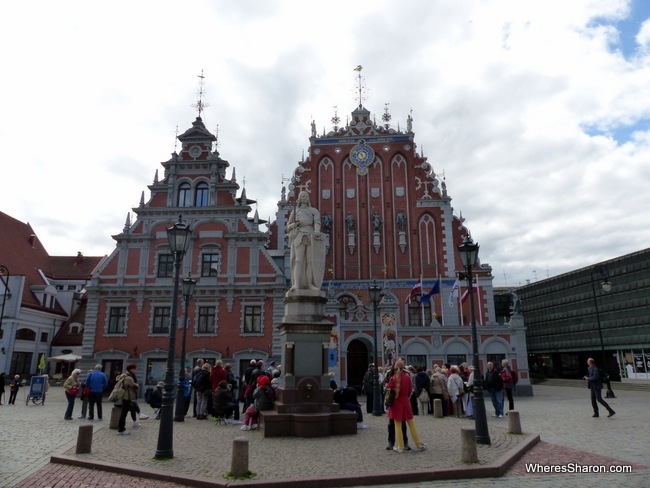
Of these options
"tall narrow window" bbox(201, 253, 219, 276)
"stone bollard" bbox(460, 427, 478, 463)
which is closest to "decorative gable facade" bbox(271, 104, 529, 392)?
"tall narrow window" bbox(201, 253, 219, 276)

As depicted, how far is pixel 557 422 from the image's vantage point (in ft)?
46.7

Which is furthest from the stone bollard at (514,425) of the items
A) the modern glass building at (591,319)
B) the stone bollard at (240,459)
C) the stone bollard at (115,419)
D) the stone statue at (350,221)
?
the stone statue at (350,221)

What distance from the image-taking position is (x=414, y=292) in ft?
106

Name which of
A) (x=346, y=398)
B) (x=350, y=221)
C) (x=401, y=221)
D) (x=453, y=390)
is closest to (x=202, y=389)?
(x=346, y=398)

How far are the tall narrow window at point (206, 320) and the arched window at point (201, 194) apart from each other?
6.85m

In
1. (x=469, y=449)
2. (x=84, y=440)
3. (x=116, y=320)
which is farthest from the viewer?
(x=116, y=320)

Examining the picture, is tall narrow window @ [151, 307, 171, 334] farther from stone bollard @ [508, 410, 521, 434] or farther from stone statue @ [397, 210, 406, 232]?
stone bollard @ [508, 410, 521, 434]

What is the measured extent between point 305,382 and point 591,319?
41153 millimetres

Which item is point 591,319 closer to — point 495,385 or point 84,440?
point 495,385

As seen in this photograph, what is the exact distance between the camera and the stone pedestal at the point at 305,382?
11.1 meters

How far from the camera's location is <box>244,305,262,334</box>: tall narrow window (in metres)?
28.3

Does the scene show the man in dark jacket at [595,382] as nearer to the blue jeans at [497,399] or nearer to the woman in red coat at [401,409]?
the blue jeans at [497,399]

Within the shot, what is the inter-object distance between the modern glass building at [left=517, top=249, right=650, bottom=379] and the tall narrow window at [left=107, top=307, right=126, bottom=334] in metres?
29.4

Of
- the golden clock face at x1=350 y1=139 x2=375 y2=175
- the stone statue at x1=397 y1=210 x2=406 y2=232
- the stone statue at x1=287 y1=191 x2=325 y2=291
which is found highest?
the golden clock face at x1=350 y1=139 x2=375 y2=175
